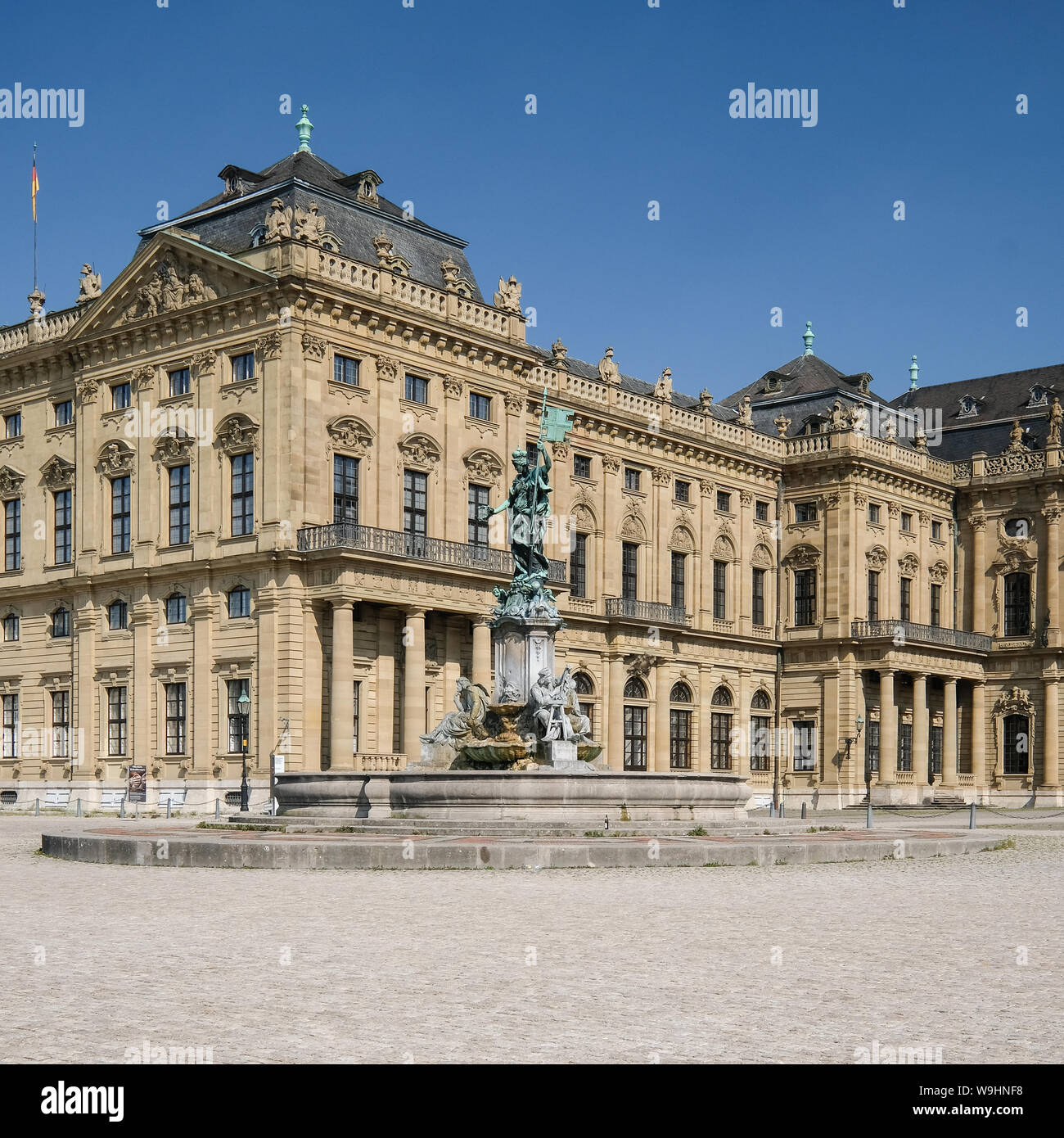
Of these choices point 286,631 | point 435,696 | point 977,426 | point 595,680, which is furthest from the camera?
point 977,426

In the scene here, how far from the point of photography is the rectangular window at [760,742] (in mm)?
70438

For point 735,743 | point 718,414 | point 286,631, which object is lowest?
point 735,743

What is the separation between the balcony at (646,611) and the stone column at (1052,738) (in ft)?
68.2

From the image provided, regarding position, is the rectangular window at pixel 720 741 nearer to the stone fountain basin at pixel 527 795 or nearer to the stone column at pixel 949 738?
the stone column at pixel 949 738

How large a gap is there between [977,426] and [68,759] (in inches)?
1956

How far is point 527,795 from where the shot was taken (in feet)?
90.4

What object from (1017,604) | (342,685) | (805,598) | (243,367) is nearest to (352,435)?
(243,367)

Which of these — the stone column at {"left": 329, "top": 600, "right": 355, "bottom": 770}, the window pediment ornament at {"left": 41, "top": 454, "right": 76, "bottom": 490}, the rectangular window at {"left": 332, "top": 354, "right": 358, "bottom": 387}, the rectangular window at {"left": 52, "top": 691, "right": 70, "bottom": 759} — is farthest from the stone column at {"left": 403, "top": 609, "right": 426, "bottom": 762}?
the window pediment ornament at {"left": 41, "top": 454, "right": 76, "bottom": 490}

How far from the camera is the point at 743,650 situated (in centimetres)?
7038

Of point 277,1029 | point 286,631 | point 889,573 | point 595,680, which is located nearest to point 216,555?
point 286,631

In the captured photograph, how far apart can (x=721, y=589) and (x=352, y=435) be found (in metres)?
25.7

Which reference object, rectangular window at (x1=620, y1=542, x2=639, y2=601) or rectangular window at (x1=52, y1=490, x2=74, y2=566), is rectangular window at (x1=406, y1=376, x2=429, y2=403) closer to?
rectangular window at (x1=52, y1=490, x2=74, y2=566)

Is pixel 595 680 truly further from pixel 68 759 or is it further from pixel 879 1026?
pixel 879 1026
